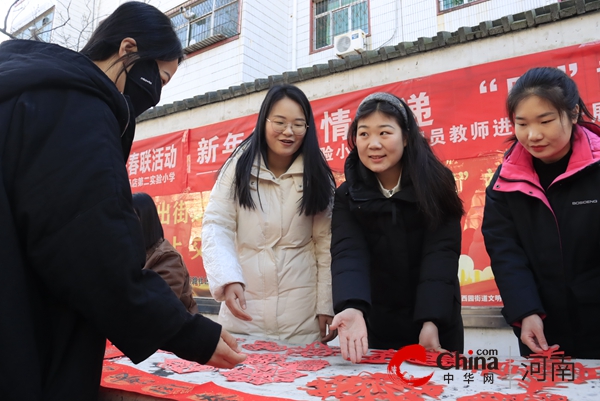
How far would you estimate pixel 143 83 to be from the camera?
A: 105 cm

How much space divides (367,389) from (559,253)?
2.47 ft

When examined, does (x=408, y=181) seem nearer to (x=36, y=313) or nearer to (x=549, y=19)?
(x=36, y=313)

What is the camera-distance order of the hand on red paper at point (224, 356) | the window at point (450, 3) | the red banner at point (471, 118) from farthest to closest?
the window at point (450, 3) → the red banner at point (471, 118) → the hand on red paper at point (224, 356)

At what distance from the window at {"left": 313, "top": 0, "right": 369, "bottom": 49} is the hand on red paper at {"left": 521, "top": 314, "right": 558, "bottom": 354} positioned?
528 centimetres

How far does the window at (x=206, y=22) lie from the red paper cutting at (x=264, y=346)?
5.92 metres

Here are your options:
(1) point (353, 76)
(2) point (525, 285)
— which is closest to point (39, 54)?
(2) point (525, 285)

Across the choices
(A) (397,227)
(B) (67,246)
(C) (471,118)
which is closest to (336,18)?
(C) (471,118)

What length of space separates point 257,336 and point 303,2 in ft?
20.6

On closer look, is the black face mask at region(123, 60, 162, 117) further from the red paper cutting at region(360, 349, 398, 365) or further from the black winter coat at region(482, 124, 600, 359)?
the black winter coat at region(482, 124, 600, 359)

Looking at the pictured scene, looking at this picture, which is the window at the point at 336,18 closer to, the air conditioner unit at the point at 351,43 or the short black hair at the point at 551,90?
the air conditioner unit at the point at 351,43

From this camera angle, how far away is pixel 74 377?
69cm

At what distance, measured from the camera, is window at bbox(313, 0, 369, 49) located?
19.6 feet

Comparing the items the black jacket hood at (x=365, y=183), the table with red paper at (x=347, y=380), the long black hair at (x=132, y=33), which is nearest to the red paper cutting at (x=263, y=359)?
the table with red paper at (x=347, y=380)

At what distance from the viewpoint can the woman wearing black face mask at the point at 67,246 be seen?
0.65 m
